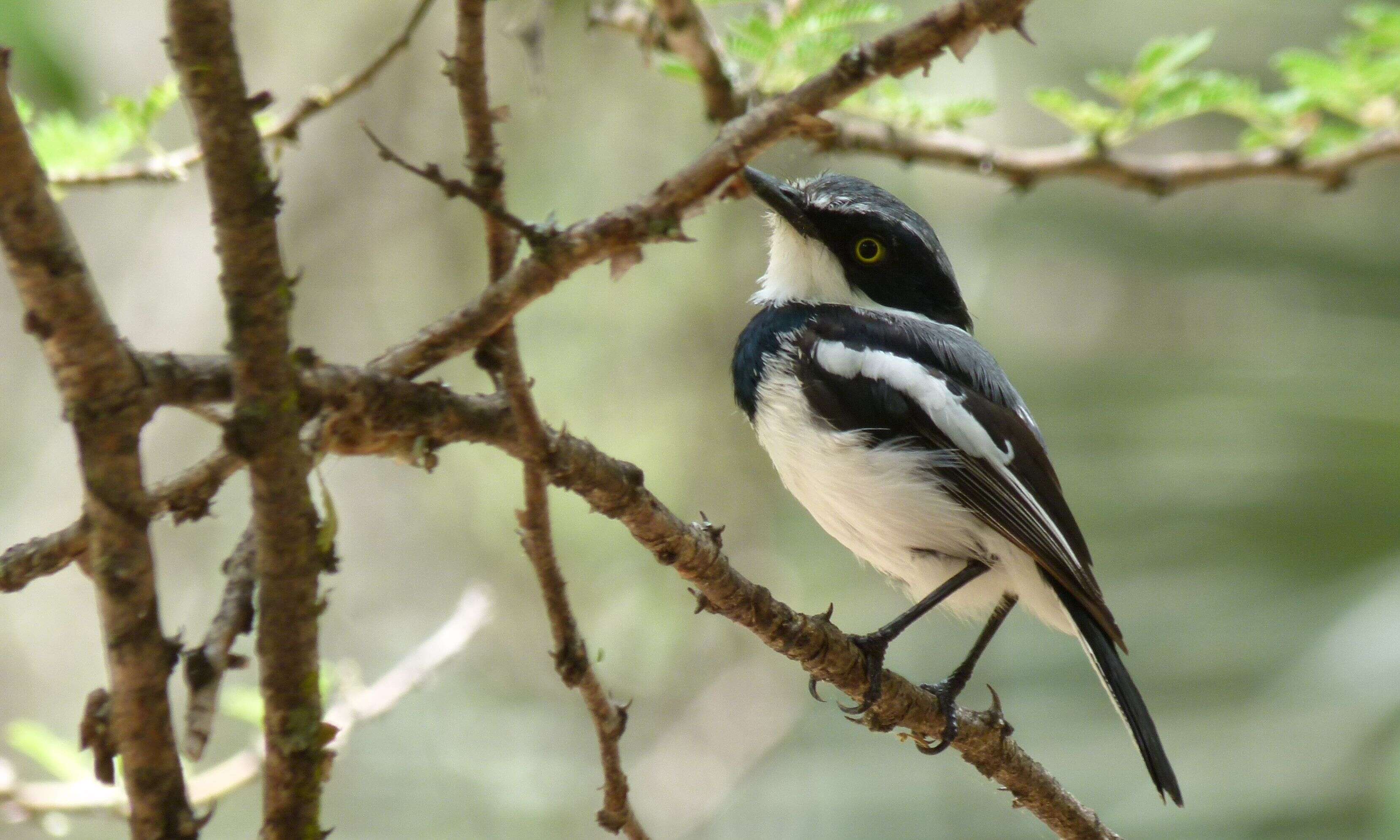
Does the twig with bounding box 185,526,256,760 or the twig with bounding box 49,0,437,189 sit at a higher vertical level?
the twig with bounding box 49,0,437,189

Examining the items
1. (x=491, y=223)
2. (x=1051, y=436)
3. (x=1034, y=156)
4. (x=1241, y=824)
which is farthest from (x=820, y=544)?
(x=491, y=223)

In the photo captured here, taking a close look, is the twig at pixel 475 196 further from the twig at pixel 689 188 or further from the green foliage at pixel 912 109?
the green foliage at pixel 912 109

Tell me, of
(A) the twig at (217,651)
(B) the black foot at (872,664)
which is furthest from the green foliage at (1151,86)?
(A) the twig at (217,651)

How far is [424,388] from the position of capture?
158cm

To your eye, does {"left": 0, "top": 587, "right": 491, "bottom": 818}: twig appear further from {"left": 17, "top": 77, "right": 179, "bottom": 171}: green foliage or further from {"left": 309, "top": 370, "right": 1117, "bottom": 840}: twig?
{"left": 17, "top": 77, "right": 179, "bottom": 171}: green foliage

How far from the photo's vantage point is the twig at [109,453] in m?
1.20

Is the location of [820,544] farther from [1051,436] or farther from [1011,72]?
[1011,72]

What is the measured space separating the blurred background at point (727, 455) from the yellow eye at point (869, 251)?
1.22 metres


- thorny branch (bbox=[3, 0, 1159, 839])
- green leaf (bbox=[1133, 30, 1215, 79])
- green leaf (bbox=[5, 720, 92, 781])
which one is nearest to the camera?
thorny branch (bbox=[3, 0, 1159, 839])

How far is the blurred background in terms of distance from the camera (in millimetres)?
5543

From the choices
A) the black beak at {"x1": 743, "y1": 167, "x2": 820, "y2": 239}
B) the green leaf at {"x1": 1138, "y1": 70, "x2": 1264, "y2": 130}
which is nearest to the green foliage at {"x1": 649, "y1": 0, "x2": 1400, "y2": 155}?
the green leaf at {"x1": 1138, "y1": 70, "x2": 1264, "y2": 130}

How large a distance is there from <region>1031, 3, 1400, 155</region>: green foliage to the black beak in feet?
2.49

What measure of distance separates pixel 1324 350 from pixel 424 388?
5240mm

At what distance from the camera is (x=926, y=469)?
11.0ft
